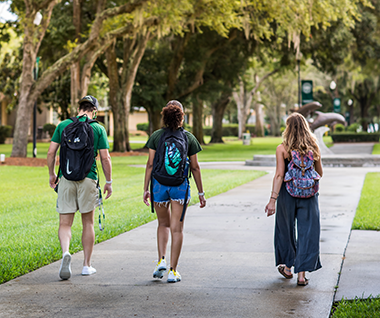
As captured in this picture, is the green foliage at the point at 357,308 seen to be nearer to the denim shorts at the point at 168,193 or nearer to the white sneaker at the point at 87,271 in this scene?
the denim shorts at the point at 168,193

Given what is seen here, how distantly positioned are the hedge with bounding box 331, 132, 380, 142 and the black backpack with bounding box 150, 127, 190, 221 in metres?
44.9

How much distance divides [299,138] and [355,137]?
A: 4527 centimetres

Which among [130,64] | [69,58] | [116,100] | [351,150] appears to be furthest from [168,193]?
[351,150]

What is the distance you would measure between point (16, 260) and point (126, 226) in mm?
2525

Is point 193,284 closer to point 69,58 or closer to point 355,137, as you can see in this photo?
point 69,58

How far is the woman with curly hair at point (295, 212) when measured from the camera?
5449 mm

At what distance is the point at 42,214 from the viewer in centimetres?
980

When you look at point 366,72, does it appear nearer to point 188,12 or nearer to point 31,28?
point 188,12

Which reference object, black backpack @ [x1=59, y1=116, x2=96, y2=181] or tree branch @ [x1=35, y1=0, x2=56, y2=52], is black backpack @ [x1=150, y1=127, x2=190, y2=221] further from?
tree branch @ [x1=35, y1=0, x2=56, y2=52]

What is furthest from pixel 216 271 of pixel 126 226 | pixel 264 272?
pixel 126 226

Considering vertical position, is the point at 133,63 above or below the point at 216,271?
above

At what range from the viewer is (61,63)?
71.4 feet

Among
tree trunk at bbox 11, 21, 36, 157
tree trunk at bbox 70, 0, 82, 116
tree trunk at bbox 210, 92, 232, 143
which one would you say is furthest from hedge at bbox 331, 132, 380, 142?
tree trunk at bbox 11, 21, 36, 157

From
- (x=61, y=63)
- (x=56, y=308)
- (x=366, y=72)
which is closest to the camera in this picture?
(x=56, y=308)
